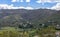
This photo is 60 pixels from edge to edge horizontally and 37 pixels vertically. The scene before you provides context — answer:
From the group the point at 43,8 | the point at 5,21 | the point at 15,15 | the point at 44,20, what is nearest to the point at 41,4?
the point at 43,8

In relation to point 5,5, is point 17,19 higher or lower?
lower

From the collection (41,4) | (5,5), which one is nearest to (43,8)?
(41,4)

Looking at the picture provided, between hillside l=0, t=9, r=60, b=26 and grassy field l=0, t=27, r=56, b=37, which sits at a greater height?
hillside l=0, t=9, r=60, b=26

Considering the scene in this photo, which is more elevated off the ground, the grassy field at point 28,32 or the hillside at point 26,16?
the hillside at point 26,16

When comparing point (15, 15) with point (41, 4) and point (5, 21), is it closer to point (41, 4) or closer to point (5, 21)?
point (5, 21)

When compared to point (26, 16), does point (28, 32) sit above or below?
below

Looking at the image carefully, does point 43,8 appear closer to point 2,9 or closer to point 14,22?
point 14,22
